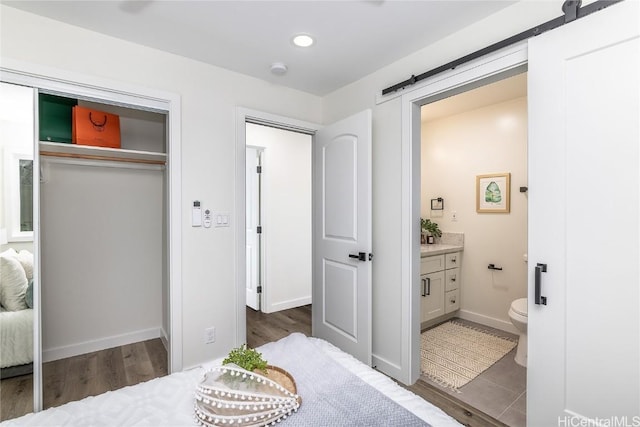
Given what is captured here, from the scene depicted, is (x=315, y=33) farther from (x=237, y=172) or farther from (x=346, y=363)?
(x=346, y=363)

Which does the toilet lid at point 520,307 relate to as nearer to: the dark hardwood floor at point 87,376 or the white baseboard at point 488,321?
the white baseboard at point 488,321

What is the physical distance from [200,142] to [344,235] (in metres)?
1.39

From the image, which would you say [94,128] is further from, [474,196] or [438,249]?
[474,196]

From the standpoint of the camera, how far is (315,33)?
203cm

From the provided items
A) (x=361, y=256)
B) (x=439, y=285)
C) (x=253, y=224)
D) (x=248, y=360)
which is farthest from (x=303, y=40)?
(x=439, y=285)

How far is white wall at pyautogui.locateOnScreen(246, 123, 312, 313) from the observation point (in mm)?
3926

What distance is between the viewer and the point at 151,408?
111 cm

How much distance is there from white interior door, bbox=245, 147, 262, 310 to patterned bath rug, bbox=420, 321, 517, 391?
2.10 m

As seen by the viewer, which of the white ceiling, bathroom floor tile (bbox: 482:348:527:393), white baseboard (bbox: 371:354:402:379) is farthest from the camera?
white baseboard (bbox: 371:354:402:379)

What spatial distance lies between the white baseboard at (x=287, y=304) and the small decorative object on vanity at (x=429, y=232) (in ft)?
5.78

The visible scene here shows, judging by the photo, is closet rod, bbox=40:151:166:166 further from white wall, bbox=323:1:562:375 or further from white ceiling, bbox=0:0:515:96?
white wall, bbox=323:1:562:375

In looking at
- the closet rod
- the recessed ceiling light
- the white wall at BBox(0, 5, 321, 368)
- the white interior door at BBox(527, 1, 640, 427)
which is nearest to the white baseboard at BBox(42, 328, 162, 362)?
the white wall at BBox(0, 5, 321, 368)

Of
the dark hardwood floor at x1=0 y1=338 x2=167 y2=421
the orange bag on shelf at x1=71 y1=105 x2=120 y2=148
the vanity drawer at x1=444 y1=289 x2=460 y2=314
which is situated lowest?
the dark hardwood floor at x1=0 y1=338 x2=167 y2=421

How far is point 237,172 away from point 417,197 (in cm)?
146
